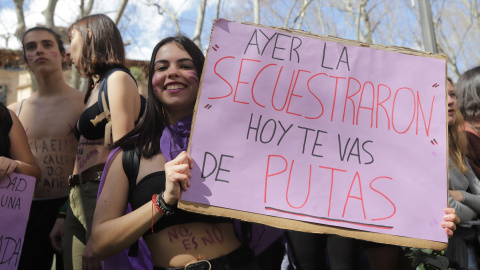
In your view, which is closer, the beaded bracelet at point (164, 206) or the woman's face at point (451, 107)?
the beaded bracelet at point (164, 206)

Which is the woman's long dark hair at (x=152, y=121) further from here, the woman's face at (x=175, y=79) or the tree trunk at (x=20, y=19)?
the tree trunk at (x=20, y=19)

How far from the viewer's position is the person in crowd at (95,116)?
2.70m

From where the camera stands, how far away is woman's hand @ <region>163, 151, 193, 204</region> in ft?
5.55

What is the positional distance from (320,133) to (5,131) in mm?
1871

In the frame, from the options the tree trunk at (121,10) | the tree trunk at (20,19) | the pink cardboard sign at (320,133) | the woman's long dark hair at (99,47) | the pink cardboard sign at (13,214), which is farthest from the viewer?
the tree trunk at (121,10)

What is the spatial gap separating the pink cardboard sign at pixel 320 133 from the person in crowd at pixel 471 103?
192cm

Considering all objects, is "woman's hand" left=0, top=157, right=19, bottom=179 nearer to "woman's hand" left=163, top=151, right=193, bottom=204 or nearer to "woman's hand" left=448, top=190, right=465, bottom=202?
"woman's hand" left=163, top=151, right=193, bottom=204

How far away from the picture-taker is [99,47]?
2.99 metres

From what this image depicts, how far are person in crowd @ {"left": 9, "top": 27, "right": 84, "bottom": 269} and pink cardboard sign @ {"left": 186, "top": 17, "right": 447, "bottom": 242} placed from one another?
1737mm

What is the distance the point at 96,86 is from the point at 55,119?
513 millimetres

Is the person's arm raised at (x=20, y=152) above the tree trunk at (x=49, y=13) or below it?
below

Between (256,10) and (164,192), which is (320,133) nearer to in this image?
(164,192)

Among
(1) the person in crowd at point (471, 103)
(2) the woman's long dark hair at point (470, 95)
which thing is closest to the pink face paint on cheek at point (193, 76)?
(1) the person in crowd at point (471, 103)

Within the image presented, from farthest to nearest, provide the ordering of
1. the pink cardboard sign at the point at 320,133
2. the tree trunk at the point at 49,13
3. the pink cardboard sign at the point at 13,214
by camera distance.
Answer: the tree trunk at the point at 49,13 < the pink cardboard sign at the point at 13,214 < the pink cardboard sign at the point at 320,133
